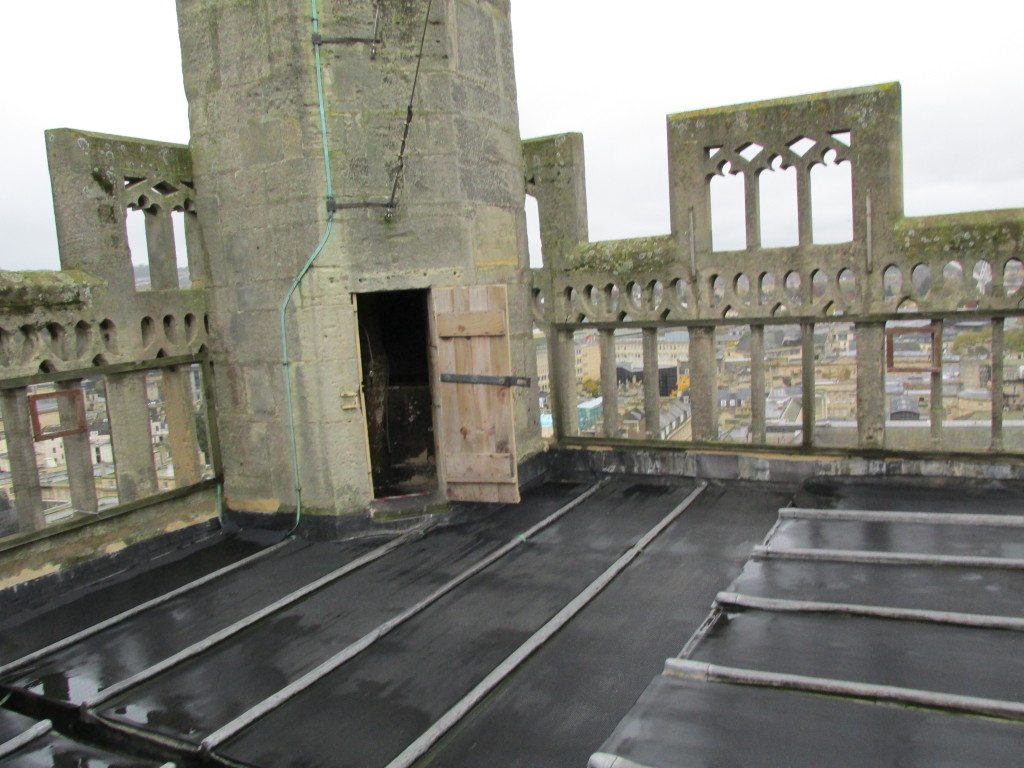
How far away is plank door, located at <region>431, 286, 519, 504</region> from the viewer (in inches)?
288

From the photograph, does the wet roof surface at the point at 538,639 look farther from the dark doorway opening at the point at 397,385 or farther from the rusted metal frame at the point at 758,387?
the dark doorway opening at the point at 397,385

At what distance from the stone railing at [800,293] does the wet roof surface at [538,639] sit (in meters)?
0.95

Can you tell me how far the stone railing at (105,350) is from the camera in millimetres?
6137

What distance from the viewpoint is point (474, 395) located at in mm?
7438

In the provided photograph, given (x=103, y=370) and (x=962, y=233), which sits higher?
(x=962, y=233)

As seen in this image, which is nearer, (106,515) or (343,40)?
(106,515)

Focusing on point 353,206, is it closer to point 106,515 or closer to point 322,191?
point 322,191

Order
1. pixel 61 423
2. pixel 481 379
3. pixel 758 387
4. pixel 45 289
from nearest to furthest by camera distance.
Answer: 1. pixel 45 289
2. pixel 61 423
3. pixel 481 379
4. pixel 758 387

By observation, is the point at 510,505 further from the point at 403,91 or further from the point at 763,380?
the point at 403,91

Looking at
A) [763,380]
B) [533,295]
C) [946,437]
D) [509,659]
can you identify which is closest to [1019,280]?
[946,437]

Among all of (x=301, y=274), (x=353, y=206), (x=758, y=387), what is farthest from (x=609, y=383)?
(x=301, y=274)

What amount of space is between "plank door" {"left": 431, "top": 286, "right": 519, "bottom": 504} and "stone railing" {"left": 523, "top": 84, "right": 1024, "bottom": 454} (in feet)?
5.05

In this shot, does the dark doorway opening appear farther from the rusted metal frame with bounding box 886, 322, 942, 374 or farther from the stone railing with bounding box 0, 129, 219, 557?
the rusted metal frame with bounding box 886, 322, 942, 374

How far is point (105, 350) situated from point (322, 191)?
7.17ft
